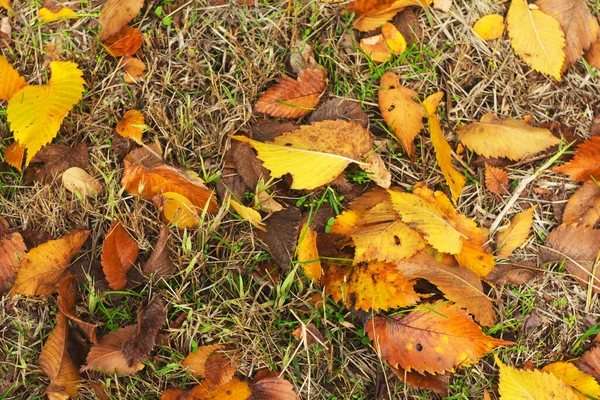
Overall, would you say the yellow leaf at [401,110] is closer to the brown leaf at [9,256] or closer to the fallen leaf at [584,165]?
the fallen leaf at [584,165]

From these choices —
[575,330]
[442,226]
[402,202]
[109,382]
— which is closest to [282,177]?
[402,202]

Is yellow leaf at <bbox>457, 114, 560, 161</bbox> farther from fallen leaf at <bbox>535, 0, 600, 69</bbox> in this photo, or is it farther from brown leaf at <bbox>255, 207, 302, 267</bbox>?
brown leaf at <bbox>255, 207, 302, 267</bbox>

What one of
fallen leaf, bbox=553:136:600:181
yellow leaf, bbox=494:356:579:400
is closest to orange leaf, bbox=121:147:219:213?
yellow leaf, bbox=494:356:579:400

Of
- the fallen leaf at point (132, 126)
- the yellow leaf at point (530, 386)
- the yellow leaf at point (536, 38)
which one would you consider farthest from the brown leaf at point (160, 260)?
the yellow leaf at point (536, 38)

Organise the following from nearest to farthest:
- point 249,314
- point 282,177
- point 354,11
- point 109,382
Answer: point 109,382, point 249,314, point 282,177, point 354,11

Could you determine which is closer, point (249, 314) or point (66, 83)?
point (249, 314)

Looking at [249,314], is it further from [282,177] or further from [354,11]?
[354,11]
